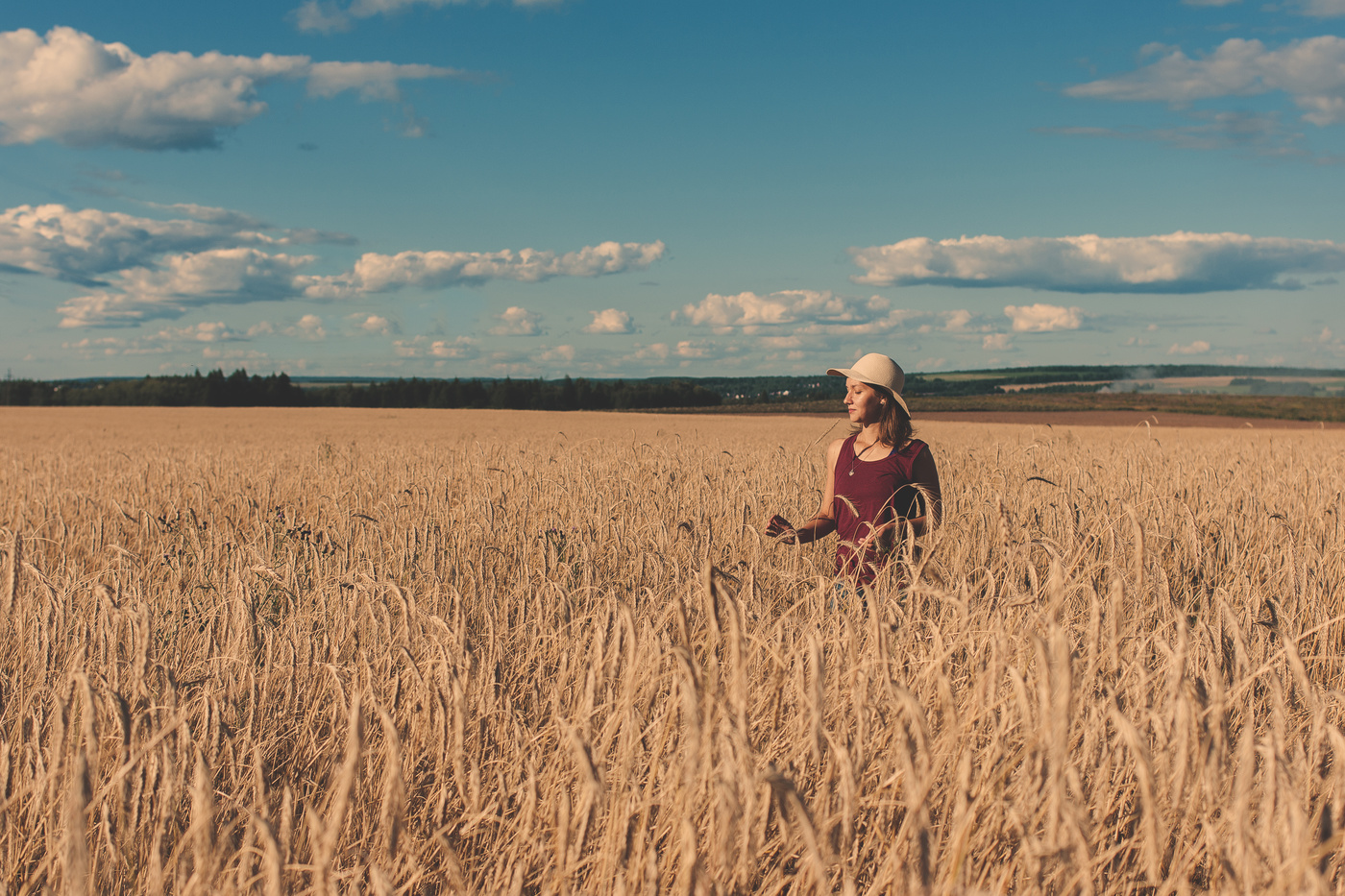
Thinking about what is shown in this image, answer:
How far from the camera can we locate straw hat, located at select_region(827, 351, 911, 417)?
13.6ft

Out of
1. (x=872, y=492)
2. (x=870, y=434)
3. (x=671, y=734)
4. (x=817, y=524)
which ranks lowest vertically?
(x=671, y=734)

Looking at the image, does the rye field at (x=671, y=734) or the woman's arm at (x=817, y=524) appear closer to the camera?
the rye field at (x=671, y=734)

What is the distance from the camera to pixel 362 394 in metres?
73.9

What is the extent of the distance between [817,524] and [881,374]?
35.0 inches

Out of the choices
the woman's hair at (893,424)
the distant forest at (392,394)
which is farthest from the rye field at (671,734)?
the distant forest at (392,394)

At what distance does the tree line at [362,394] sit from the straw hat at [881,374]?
70.6 meters

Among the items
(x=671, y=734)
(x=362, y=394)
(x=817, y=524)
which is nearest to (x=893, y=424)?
(x=817, y=524)

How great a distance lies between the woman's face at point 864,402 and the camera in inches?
166

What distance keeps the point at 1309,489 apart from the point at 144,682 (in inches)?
355

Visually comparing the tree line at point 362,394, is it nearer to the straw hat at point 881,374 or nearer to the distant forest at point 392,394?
the distant forest at point 392,394

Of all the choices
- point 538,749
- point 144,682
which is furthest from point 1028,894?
point 144,682

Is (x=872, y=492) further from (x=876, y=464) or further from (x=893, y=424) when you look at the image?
(x=893, y=424)

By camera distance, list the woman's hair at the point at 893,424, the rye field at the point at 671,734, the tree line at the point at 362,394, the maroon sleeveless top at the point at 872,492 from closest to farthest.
Answer: the rye field at the point at 671,734, the maroon sleeveless top at the point at 872,492, the woman's hair at the point at 893,424, the tree line at the point at 362,394

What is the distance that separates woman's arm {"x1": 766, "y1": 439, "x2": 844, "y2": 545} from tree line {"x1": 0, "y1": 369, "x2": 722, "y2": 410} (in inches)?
2772
